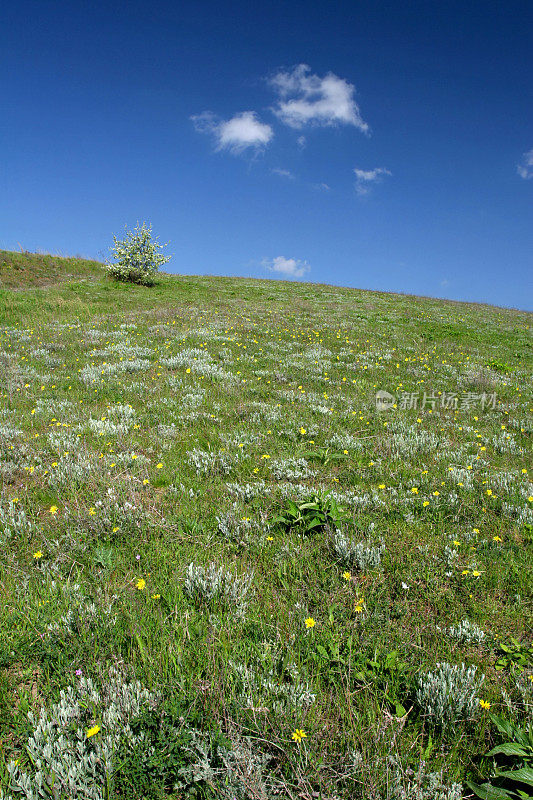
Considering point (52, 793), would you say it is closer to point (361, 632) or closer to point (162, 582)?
point (162, 582)

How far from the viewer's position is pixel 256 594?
11.2 ft

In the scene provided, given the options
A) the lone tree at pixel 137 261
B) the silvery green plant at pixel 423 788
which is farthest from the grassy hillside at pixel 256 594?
the lone tree at pixel 137 261

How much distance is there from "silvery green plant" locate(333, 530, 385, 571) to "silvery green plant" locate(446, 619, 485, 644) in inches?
33.2

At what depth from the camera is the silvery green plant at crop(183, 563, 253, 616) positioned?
326cm

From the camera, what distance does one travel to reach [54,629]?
286 centimetres

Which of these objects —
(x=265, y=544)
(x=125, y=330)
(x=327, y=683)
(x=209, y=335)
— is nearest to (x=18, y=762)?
(x=327, y=683)

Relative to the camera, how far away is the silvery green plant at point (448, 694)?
2482 mm

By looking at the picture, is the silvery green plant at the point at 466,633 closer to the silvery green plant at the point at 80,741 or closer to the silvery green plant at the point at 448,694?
the silvery green plant at the point at 448,694

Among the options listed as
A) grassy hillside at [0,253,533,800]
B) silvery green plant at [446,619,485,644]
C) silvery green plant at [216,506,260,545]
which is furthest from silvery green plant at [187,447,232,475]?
silvery green plant at [446,619,485,644]

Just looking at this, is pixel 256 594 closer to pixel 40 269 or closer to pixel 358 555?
pixel 358 555

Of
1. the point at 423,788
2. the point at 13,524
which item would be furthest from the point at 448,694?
the point at 13,524

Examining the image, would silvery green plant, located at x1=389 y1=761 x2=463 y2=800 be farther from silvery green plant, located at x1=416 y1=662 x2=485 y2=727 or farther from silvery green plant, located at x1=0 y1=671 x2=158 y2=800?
silvery green plant, located at x1=0 y1=671 x2=158 y2=800

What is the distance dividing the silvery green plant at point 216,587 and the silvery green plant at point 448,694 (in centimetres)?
145

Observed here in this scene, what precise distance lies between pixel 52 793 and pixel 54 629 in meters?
1.03
